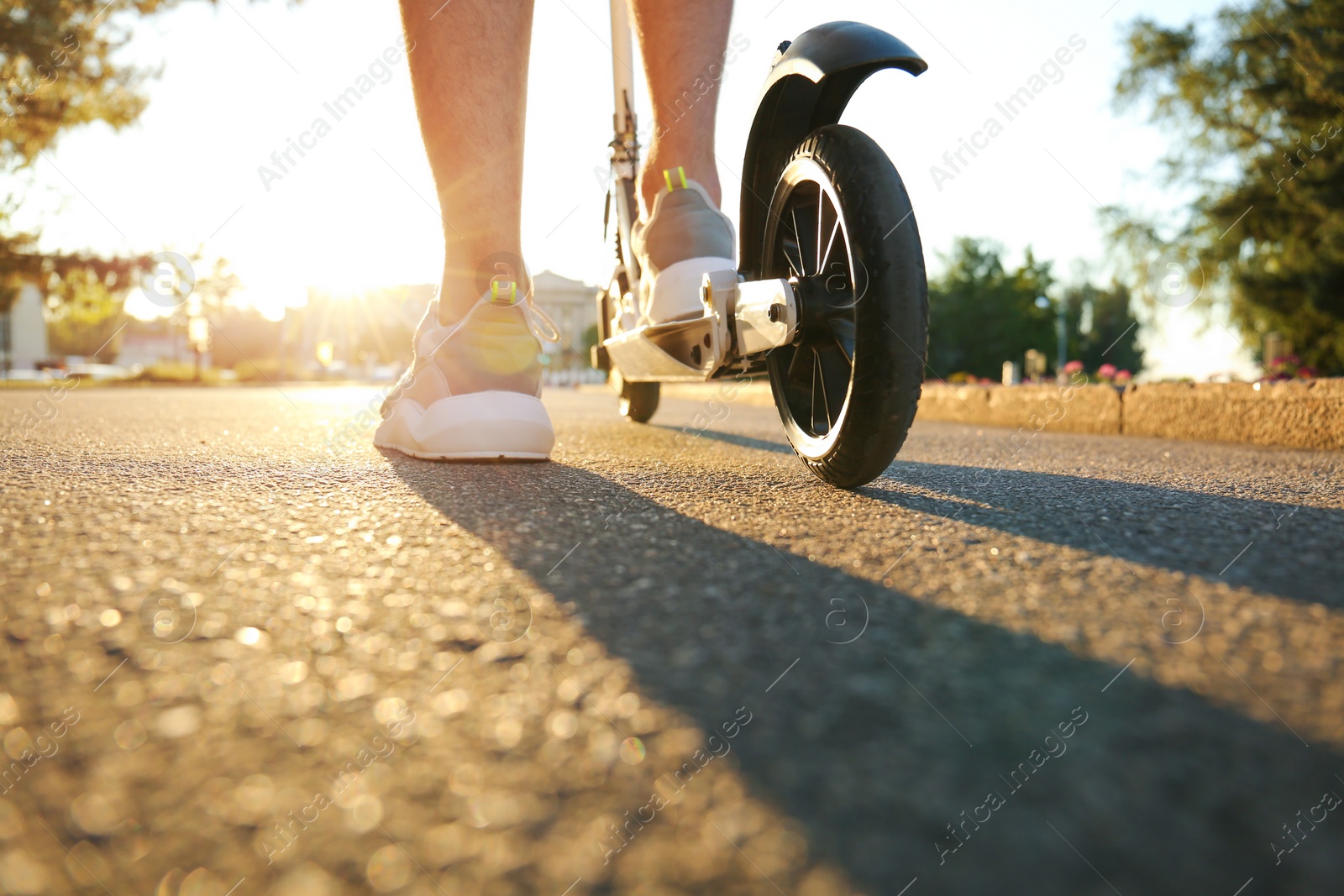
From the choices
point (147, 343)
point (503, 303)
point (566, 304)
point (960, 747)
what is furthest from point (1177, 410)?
point (147, 343)

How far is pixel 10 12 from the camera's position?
445 inches

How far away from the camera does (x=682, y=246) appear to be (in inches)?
81.3

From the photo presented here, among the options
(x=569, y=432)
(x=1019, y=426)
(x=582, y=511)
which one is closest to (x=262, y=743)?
(x=582, y=511)

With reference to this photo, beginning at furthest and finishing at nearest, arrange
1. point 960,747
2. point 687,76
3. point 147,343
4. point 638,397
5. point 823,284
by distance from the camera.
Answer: point 147,343 < point 638,397 < point 687,76 < point 823,284 < point 960,747

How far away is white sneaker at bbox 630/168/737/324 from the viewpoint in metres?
2.01

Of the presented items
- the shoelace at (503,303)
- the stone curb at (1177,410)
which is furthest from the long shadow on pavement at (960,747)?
the stone curb at (1177,410)

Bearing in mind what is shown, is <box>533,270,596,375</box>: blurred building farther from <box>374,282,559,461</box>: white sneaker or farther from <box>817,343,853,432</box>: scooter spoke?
<box>817,343,853,432</box>: scooter spoke

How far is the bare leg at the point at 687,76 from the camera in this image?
222 centimetres

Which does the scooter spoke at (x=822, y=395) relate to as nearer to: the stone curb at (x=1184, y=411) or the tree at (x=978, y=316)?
the stone curb at (x=1184, y=411)

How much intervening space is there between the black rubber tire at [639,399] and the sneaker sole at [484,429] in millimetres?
1967

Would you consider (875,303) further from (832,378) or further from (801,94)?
(801,94)

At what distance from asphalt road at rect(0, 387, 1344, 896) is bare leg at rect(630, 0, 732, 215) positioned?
1.32 metres

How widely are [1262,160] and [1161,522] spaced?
18.5 meters

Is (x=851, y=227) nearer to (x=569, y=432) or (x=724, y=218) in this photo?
(x=724, y=218)
